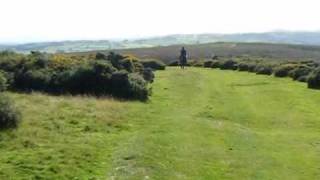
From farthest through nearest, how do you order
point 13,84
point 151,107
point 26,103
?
point 13,84
point 151,107
point 26,103

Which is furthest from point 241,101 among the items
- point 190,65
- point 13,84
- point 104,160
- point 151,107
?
point 190,65

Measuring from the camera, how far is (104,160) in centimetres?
2086

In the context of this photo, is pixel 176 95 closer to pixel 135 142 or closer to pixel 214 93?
pixel 214 93

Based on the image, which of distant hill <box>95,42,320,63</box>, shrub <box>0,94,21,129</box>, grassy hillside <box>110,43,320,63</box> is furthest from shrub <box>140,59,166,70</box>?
shrub <box>0,94,21,129</box>

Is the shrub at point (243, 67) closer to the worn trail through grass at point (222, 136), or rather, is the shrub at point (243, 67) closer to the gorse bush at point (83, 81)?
the worn trail through grass at point (222, 136)

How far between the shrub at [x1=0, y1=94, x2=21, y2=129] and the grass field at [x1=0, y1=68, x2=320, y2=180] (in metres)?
0.54

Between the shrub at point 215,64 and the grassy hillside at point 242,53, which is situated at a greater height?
the shrub at point 215,64

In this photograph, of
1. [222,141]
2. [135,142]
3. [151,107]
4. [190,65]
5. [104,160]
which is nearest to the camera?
[104,160]

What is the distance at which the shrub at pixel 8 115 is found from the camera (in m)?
23.2

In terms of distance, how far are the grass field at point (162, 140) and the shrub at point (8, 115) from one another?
54cm

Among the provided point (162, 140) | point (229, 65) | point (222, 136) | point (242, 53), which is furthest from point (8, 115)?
point (242, 53)

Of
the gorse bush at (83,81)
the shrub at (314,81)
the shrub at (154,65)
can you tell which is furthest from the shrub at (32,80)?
the shrub at (154,65)

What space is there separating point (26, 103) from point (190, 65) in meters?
56.0

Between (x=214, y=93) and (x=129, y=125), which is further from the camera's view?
(x=214, y=93)
